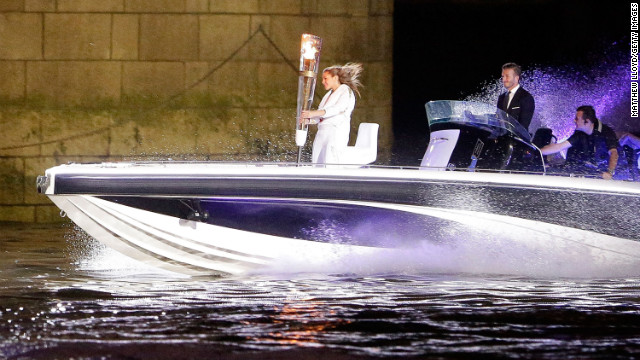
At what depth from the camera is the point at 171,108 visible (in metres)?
8.34

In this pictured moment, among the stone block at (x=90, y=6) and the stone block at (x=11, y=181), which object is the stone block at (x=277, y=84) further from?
the stone block at (x=11, y=181)

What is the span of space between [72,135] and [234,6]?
6.26ft

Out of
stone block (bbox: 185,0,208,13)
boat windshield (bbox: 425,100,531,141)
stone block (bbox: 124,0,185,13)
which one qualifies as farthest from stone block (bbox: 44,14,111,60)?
boat windshield (bbox: 425,100,531,141)

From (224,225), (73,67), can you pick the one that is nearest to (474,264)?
(224,225)

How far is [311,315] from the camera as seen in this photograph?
4.06 m

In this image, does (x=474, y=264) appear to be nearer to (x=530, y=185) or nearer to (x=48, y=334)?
(x=530, y=185)

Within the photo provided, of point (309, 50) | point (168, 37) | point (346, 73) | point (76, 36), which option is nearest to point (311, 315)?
point (309, 50)

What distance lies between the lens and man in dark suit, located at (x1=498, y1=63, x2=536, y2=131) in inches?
205

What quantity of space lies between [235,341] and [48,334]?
30.3 inches

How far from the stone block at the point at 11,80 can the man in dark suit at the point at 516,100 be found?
4.82 metres

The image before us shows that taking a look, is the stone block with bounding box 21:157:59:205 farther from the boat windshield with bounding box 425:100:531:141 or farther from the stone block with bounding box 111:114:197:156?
the boat windshield with bounding box 425:100:531:141

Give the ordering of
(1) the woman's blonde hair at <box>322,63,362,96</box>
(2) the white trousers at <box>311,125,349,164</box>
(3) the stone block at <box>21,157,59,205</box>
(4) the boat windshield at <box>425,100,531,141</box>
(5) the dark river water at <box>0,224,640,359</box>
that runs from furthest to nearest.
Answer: (3) the stone block at <box>21,157,59,205</box> → (1) the woman's blonde hair at <box>322,63,362,96</box> → (2) the white trousers at <box>311,125,349,164</box> → (4) the boat windshield at <box>425,100,531,141</box> → (5) the dark river water at <box>0,224,640,359</box>

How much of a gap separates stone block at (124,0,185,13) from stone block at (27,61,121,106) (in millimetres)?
544

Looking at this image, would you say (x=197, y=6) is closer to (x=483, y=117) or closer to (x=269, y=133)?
(x=269, y=133)
